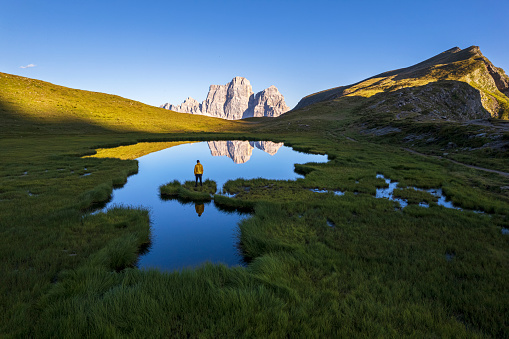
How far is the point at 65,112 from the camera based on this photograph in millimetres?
105688

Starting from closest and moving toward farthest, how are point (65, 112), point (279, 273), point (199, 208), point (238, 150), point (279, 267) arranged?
point (279, 273)
point (279, 267)
point (199, 208)
point (238, 150)
point (65, 112)

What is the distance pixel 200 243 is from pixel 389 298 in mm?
8091

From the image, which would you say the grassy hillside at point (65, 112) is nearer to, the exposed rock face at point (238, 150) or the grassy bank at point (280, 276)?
the exposed rock face at point (238, 150)

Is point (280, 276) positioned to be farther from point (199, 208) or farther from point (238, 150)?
point (238, 150)

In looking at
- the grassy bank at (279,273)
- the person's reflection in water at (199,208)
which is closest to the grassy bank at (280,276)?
the grassy bank at (279,273)

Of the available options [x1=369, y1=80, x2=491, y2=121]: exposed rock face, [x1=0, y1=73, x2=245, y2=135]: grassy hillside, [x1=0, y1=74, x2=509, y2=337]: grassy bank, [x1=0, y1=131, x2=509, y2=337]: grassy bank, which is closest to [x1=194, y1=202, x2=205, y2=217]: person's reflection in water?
[x1=0, y1=74, x2=509, y2=337]: grassy bank

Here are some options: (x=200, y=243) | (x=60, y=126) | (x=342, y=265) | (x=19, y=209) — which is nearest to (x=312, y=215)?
(x=342, y=265)

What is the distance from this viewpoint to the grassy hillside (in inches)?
3406

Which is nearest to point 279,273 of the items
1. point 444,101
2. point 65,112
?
point 444,101

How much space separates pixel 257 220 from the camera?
39.0 feet

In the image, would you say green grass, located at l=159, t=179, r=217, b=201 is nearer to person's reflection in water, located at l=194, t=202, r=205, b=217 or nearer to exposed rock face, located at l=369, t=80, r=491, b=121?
person's reflection in water, located at l=194, t=202, r=205, b=217

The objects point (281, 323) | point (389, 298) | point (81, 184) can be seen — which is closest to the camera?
point (281, 323)

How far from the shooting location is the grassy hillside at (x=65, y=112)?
284 ft

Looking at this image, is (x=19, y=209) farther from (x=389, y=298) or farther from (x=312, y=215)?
(x=389, y=298)
